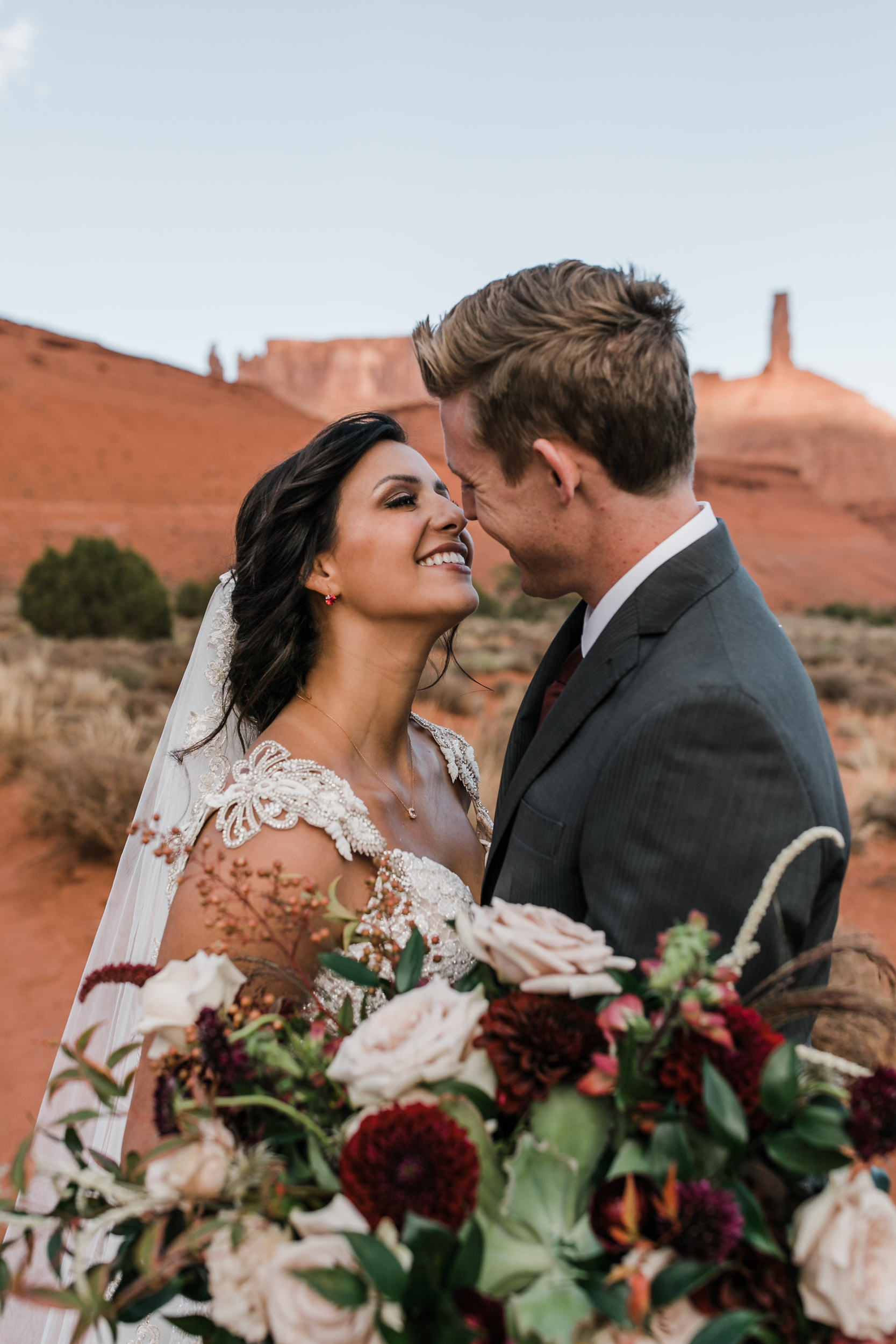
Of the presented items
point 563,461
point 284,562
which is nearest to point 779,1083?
point 563,461

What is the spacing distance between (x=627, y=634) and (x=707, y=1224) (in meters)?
1.20

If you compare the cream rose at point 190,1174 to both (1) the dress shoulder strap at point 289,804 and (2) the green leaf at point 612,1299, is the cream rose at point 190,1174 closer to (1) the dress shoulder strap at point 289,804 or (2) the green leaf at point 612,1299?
(2) the green leaf at point 612,1299

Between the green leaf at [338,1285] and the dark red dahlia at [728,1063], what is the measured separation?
373mm

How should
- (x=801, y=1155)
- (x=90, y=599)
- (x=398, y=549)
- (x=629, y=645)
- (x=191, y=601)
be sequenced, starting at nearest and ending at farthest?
(x=801, y=1155) < (x=629, y=645) < (x=398, y=549) < (x=90, y=599) < (x=191, y=601)

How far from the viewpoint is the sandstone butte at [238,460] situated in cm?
4559

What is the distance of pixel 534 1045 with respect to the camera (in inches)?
39.3

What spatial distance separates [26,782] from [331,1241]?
8130mm

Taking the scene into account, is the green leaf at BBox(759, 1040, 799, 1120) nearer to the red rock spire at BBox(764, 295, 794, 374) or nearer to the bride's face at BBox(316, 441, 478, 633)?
the bride's face at BBox(316, 441, 478, 633)

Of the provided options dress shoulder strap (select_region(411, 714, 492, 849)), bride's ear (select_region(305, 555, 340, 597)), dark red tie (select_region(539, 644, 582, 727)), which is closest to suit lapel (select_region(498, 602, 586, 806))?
dark red tie (select_region(539, 644, 582, 727))

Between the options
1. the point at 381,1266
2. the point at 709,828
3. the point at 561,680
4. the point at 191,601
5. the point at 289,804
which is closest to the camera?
the point at 381,1266

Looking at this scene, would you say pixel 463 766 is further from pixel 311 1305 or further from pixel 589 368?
pixel 311 1305

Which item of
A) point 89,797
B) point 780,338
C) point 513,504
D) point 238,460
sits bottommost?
point 89,797

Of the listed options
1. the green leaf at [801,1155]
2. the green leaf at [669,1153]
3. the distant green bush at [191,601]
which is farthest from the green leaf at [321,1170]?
the distant green bush at [191,601]

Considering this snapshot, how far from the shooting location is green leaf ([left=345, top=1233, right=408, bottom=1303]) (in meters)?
0.84
